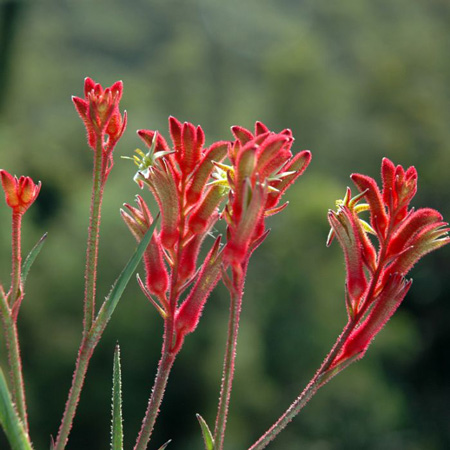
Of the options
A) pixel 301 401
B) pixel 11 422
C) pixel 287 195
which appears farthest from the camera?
pixel 287 195

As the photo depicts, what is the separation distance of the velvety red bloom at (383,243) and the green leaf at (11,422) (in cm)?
30

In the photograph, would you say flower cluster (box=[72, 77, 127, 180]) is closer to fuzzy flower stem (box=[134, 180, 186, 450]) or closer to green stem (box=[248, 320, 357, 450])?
fuzzy flower stem (box=[134, 180, 186, 450])

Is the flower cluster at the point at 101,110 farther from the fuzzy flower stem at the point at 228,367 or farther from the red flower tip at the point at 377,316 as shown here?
the red flower tip at the point at 377,316

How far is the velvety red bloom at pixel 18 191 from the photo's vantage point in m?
0.71

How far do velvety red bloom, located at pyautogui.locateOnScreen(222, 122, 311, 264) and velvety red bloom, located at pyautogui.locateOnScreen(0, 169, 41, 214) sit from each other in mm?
195

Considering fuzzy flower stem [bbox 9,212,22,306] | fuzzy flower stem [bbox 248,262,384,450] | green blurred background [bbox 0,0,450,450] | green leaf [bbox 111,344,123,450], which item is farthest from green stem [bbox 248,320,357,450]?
green blurred background [bbox 0,0,450,450]

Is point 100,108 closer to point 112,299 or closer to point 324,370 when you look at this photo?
point 112,299

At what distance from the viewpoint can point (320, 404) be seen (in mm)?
15930

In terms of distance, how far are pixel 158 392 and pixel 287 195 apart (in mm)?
19249

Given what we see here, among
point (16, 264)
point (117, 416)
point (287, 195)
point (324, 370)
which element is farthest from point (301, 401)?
point (287, 195)

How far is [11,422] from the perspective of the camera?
0.57 meters

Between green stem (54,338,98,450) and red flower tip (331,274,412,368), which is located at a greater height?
red flower tip (331,274,412,368)

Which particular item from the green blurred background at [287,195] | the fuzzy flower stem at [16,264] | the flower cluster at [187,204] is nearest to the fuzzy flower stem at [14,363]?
the fuzzy flower stem at [16,264]

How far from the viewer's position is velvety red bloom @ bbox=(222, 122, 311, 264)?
0.62 metres
